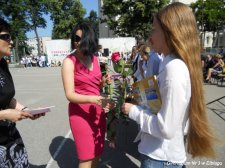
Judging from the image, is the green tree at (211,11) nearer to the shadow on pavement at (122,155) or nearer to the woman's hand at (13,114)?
the shadow on pavement at (122,155)

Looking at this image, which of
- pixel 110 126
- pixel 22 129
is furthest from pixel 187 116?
pixel 22 129

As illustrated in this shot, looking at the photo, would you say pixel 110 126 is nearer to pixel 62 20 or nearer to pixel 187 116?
pixel 187 116

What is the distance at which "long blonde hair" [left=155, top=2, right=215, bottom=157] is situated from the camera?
168 centimetres

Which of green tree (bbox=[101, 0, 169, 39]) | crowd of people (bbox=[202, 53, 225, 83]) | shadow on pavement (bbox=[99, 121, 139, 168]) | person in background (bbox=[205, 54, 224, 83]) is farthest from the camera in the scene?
green tree (bbox=[101, 0, 169, 39])

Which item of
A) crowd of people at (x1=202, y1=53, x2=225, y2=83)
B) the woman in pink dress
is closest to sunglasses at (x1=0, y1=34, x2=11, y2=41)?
the woman in pink dress

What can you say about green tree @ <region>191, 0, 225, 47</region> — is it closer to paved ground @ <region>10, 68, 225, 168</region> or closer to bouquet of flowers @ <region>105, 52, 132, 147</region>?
paved ground @ <region>10, 68, 225, 168</region>

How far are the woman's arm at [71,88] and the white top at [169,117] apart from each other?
0.71 meters

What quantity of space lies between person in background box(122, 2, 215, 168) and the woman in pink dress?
901 mm

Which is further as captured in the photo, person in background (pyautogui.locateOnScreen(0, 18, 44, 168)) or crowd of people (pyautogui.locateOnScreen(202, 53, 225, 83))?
crowd of people (pyautogui.locateOnScreen(202, 53, 225, 83))

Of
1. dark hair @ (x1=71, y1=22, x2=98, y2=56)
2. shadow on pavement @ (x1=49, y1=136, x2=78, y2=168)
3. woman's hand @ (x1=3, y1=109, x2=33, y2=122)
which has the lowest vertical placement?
shadow on pavement @ (x1=49, y1=136, x2=78, y2=168)

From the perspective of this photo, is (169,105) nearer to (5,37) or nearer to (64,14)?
(5,37)

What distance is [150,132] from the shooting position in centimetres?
175

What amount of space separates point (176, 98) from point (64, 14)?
2044 inches

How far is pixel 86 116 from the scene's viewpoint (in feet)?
9.18
